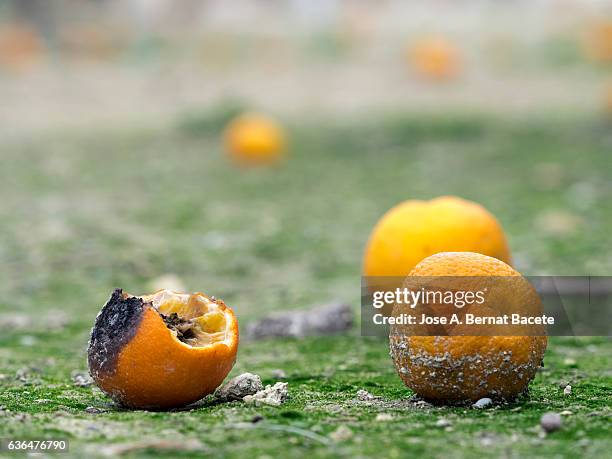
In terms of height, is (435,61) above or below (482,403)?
above

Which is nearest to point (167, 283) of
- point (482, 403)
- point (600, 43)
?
point (482, 403)

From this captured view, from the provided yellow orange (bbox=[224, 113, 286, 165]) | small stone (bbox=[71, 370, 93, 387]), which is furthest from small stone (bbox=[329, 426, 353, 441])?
yellow orange (bbox=[224, 113, 286, 165])

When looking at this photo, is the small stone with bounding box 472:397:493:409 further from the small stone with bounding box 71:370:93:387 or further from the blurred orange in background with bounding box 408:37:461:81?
the blurred orange in background with bounding box 408:37:461:81

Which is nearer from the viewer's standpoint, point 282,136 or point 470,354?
point 470,354

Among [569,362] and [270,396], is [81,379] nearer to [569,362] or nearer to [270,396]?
[270,396]

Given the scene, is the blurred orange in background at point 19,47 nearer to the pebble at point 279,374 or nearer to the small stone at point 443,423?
the pebble at point 279,374

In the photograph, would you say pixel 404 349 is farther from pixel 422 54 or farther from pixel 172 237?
pixel 422 54

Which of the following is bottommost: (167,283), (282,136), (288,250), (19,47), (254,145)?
(167,283)

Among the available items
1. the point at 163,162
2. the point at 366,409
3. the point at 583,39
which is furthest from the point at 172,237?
the point at 583,39
